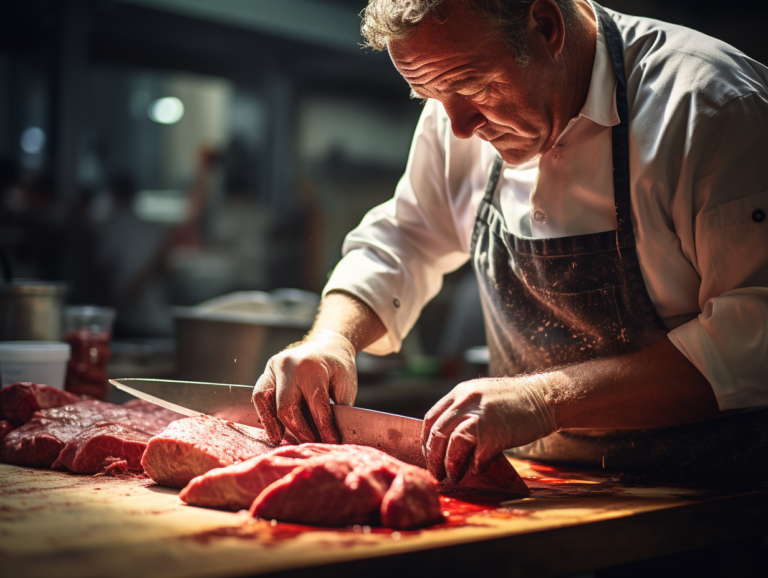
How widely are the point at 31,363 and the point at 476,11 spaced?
1.67m

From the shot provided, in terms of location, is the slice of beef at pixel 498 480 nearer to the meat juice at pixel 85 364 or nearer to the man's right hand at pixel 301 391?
the man's right hand at pixel 301 391

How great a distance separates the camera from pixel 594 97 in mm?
1858

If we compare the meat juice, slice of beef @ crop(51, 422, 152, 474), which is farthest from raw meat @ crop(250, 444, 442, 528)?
the meat juice

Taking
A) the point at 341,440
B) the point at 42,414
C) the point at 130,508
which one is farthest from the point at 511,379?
the point at 42,414

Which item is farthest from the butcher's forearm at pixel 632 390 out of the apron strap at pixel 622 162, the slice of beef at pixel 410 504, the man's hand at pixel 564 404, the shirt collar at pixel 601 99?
the shirt collar at pixel 601 99

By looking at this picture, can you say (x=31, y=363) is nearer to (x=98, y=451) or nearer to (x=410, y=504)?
(x=98, y=451)

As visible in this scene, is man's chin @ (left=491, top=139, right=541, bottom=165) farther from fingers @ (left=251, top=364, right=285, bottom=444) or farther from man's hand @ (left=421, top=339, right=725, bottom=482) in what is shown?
fingers @ (left=251, top=364, right=285, bottom=444)

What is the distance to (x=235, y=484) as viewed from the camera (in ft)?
4.83

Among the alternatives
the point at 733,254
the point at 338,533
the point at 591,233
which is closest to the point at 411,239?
the point at 591,233

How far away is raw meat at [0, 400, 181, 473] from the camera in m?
1.79

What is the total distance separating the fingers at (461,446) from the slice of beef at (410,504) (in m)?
0.18

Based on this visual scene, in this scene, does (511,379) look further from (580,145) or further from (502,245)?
(580,145)

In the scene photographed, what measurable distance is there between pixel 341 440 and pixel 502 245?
2.36 ft

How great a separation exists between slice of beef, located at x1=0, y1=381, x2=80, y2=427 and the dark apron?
1325 millimetres
